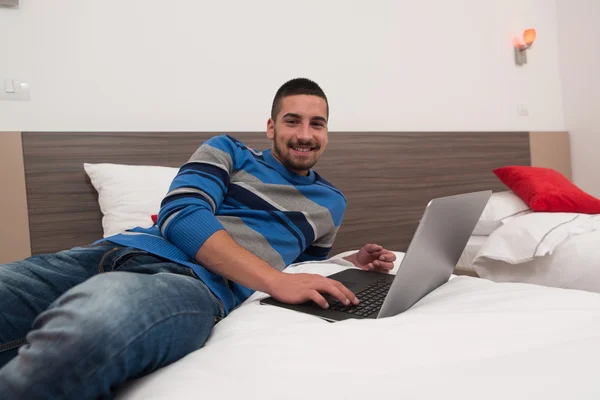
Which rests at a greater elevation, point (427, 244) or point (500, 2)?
point (500, 2)

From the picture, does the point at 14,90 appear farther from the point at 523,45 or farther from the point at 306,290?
the point at 523,45

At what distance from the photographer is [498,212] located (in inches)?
88.8

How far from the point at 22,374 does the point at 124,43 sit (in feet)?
5.19

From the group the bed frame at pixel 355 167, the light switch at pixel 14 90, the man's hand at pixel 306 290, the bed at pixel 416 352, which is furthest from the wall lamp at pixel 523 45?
the light switch at pixel 14 90

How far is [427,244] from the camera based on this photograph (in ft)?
2.89

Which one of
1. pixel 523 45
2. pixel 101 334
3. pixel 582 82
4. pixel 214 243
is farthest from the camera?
pixel 582 82

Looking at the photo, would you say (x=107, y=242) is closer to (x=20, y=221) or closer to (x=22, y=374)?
(x=22, y=374)

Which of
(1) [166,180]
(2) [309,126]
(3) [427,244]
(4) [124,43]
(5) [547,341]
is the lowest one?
(5) [547,341]

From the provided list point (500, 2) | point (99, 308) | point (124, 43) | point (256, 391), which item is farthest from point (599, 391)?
point (500, 2)

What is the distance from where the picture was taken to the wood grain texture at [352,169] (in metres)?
1.67

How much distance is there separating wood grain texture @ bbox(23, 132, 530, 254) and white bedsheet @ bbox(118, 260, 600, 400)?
3.77 ft

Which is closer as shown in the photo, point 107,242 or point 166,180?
point 107,242

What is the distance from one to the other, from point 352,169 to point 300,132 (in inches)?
35.9

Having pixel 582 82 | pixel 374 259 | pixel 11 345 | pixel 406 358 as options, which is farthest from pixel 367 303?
pixel 582 82
